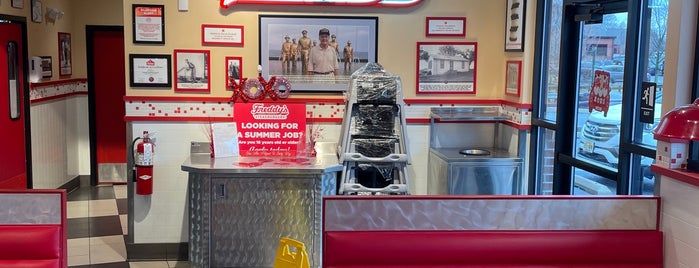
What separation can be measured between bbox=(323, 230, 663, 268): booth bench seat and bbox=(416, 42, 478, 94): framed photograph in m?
2.66

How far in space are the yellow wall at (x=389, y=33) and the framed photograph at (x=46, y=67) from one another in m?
2.22

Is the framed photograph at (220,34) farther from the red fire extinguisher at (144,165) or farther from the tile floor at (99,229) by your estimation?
the tile floor at (99,229)

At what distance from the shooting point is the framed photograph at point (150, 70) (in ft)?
17.3

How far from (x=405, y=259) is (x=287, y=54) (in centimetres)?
279

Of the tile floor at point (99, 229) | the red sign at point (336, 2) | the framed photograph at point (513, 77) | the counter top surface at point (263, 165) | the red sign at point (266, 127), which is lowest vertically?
the tile floor at point (99, 229)

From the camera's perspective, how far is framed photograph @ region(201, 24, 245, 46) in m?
5.30

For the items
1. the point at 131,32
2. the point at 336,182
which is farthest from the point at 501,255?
the point at 131,32

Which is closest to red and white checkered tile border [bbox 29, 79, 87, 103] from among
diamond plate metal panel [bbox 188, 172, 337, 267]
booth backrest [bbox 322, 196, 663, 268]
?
diamond plate metal panel [bbox 188, 172, 337, 267]

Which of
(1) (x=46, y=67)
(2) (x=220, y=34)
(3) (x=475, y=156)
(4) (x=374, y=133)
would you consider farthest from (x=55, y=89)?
(3) (x=475, y=156)

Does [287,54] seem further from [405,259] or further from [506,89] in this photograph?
[405,259]

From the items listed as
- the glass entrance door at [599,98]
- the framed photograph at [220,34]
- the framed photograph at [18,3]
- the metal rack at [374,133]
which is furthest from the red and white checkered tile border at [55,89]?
the glass entrance door at [599,98]

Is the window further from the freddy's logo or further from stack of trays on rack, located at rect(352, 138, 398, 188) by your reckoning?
the freddy's logo

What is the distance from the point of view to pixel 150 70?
5.29 meters

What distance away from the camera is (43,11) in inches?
278
